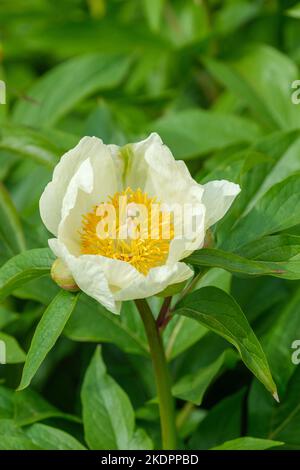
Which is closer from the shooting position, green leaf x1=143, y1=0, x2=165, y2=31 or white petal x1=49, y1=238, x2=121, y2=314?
white petal x1=49, y1=238, x2=121, y2=314

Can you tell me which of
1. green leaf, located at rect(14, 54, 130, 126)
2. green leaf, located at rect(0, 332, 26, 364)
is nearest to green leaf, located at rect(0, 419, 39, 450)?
green leaf, located at rect(0, 332, 26, 364)

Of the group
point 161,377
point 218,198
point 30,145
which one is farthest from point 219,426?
point 30,145

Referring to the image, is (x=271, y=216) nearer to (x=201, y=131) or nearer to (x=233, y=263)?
(x=233, y=263)

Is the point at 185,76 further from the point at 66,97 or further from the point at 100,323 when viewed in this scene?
the point at 100,323

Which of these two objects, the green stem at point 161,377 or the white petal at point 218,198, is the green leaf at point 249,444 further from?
the white petal at point 218,198

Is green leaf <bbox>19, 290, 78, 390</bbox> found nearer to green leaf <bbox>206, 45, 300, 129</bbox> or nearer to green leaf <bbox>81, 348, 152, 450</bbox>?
green leaf <bbox>81, 348, 152, 450</bbox>

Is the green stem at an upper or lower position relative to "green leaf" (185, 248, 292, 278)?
lower

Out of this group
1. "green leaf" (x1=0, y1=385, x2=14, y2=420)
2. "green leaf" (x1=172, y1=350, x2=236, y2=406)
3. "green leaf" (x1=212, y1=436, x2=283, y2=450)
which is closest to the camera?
"green leaf" (x1=212, y1=436, x2=283, y2=450)
